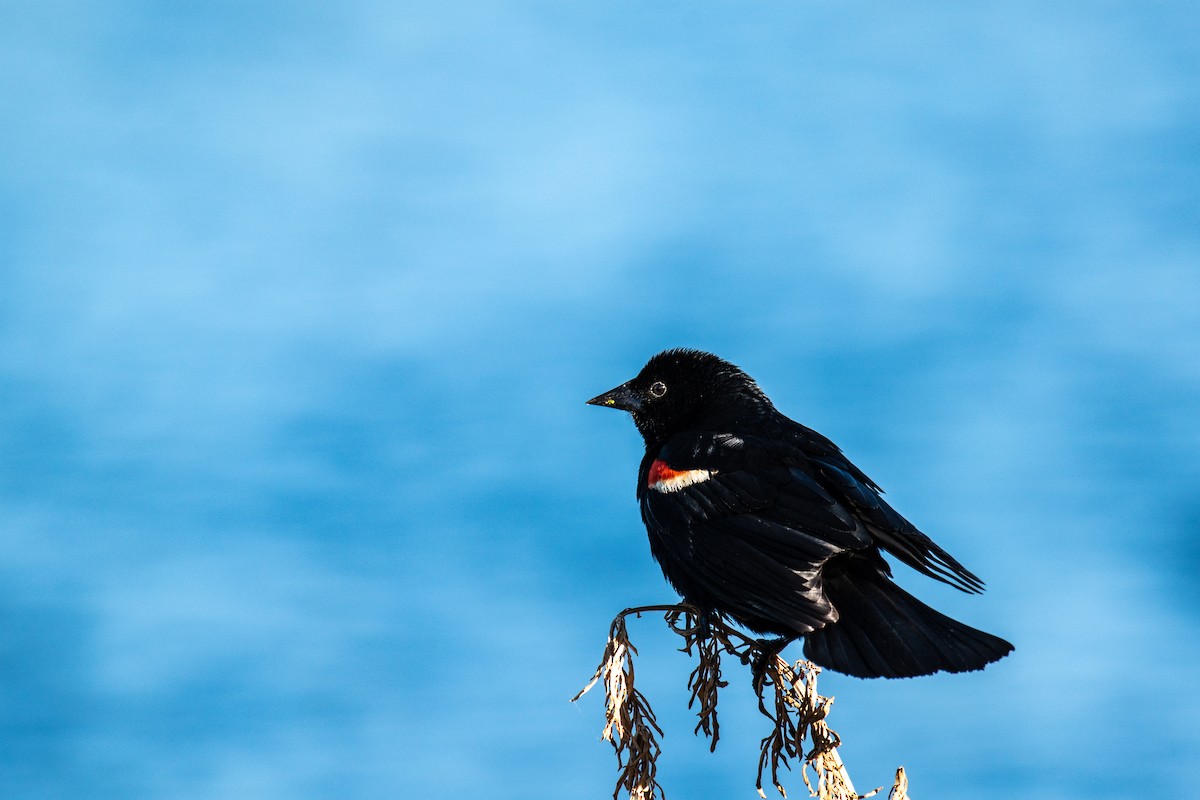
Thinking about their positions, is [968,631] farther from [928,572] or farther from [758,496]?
[758,496]

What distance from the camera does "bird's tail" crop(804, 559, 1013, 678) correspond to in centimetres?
338

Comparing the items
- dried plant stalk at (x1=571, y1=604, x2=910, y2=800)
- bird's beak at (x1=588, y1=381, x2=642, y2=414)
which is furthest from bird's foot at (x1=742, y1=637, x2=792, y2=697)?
bird's beak at (x1=588, y1=381, x2=642, y2=414)

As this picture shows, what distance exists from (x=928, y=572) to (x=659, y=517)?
3.49 ft

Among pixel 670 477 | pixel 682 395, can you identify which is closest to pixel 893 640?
pixel 670 477

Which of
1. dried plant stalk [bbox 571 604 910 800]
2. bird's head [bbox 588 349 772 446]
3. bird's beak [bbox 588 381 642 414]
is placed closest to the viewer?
dried plant stalk [bbox 571 604 910 800]

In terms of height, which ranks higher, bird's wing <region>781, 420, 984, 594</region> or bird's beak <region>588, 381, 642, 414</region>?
bird's beak <region>588, 381, 642, 414</region>

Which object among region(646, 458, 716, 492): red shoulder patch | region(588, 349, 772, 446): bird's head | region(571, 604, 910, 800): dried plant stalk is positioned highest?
region(588, 349, 772, 446): bird's head

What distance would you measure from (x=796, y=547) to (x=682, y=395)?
62.0 inches

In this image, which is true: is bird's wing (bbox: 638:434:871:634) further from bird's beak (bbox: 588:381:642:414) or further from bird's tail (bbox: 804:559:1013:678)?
bird's beak (bbox: 588:381:642:414)

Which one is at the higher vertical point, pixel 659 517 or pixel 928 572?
pixel 659 517

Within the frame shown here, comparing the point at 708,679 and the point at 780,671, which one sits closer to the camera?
the point at 708,679

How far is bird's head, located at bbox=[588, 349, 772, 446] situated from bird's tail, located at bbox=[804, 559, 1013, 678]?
1.34 metres

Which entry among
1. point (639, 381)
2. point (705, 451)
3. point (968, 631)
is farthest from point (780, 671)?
point (639, 381)

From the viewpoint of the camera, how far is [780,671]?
3.72m
